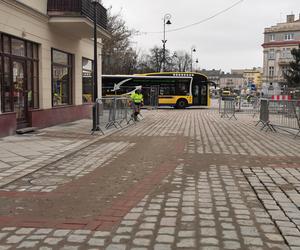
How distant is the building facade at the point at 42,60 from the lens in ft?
43.1

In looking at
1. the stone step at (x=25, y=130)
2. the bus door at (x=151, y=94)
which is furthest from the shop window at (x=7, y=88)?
the bus door at (x=151, y=94)

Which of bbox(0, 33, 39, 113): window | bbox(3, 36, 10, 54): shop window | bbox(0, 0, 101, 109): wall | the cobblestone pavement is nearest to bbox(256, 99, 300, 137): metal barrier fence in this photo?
the cobblestone pavement

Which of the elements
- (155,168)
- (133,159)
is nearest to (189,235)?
(155,168)

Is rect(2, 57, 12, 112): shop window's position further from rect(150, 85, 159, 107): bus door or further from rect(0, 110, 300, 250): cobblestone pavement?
rect(150, 85, 159, 107): bus door

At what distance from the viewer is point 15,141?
11938 millimetres

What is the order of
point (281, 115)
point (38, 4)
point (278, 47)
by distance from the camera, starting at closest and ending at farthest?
1. point (38, 4)
2. point (281, 115)
3. point (278, 47)

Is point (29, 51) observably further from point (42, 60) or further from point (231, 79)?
point (231, 79)

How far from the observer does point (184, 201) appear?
5.93m

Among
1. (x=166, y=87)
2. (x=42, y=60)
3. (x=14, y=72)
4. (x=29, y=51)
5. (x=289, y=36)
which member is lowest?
(x=166, y=87)

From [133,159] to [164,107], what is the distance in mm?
28119

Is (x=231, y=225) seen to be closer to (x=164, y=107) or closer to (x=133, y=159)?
(x=133, y=159)

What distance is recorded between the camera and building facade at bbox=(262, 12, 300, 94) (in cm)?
10381

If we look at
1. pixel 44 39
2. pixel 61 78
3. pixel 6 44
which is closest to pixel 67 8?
pixel 44 39

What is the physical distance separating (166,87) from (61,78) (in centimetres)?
1893
